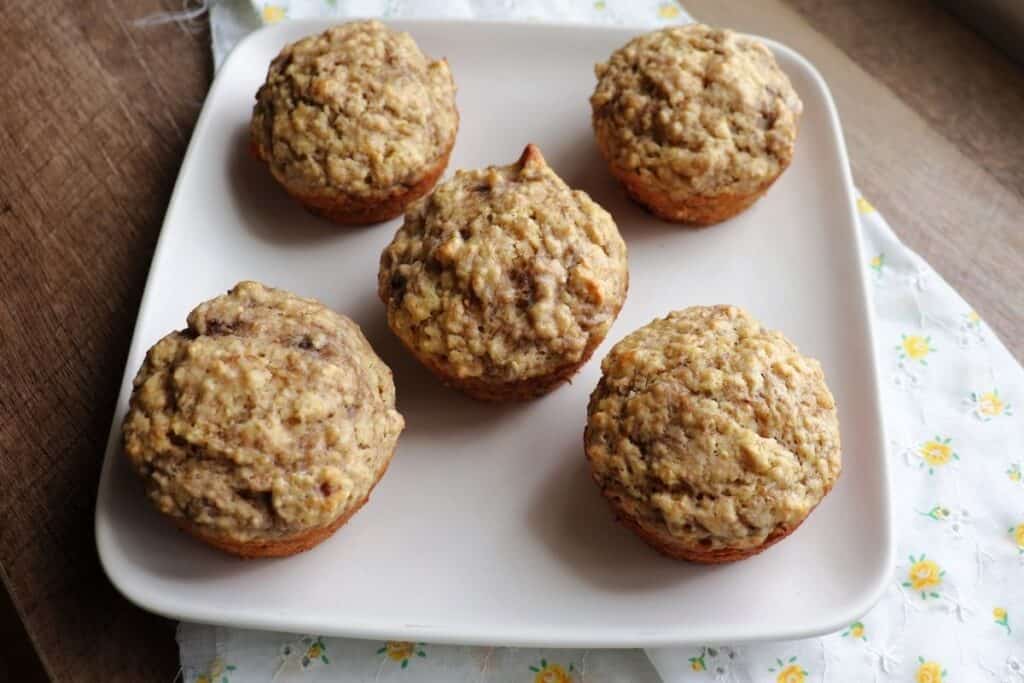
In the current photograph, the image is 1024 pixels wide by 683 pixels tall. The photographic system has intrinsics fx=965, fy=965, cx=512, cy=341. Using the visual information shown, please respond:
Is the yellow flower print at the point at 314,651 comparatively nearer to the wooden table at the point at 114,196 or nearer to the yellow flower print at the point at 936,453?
the wooden table at the point at 114,196

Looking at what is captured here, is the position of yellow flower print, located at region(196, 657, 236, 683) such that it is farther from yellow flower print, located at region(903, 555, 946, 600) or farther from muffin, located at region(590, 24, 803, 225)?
yellow flower print, located at region(903, 555, 946, 600)

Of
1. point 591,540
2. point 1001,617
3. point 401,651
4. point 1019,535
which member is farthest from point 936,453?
point 401,651

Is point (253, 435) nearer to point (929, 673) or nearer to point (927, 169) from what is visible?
point (929, 673)

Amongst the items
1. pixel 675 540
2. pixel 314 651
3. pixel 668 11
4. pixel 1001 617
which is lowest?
pixel 1001 617

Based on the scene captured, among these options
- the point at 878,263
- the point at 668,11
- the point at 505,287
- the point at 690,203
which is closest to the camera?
the point at 505,287

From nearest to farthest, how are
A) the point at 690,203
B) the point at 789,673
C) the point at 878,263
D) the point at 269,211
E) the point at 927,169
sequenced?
the point at 789,673 < the point at 690,203 < the point at 269,211 < the point at 878,263 < the point at 927,169

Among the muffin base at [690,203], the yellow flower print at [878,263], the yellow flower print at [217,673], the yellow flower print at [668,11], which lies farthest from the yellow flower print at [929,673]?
the yellow flower print at [668,11]
